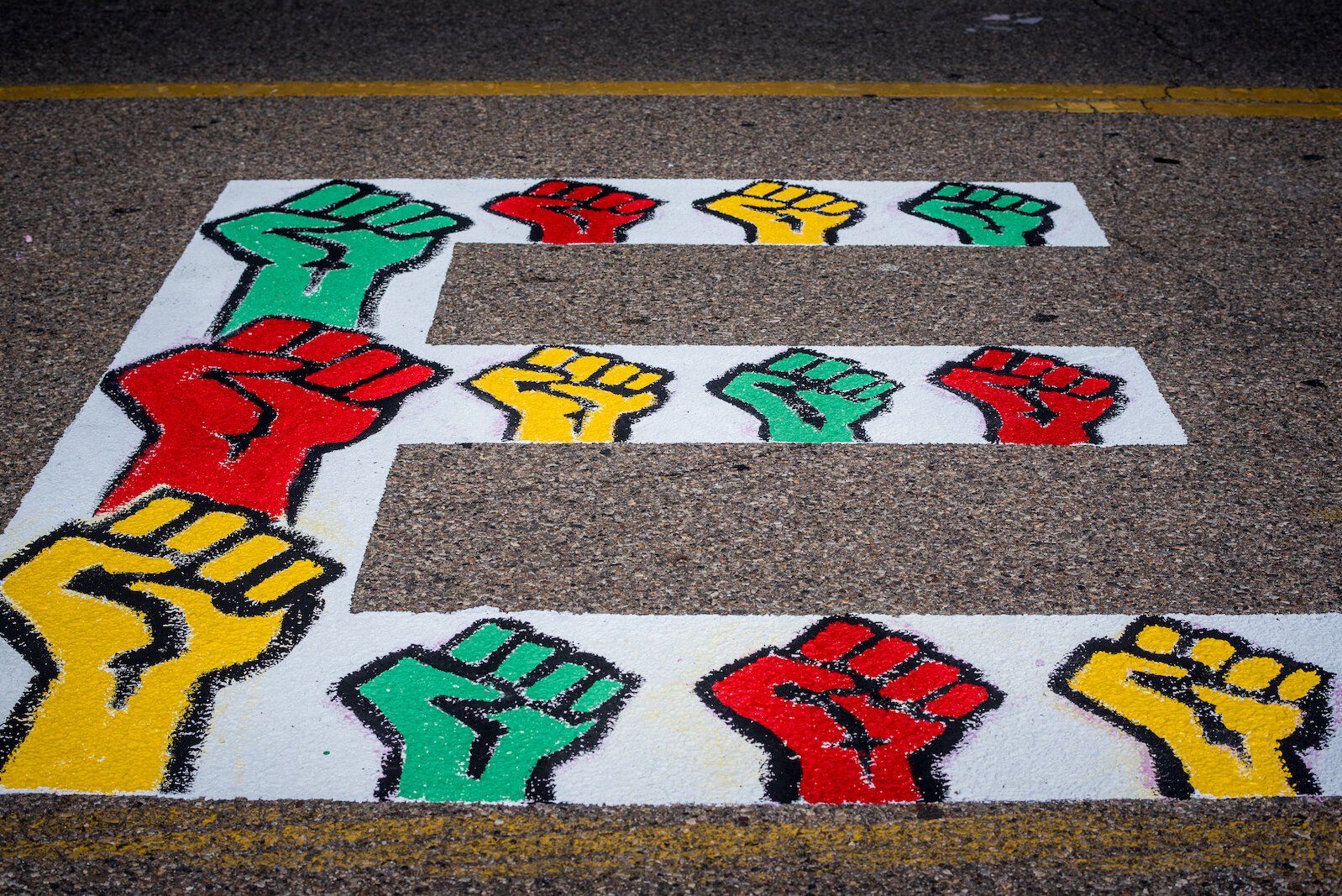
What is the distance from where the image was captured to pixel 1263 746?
254 centimetres

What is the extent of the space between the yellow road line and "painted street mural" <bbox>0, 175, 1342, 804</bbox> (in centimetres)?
217

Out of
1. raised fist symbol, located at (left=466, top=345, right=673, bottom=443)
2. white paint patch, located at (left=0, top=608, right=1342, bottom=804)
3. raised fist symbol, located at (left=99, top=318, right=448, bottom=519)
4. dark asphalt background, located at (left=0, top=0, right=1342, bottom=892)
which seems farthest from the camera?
raised fist symbol, located at (left=466, top=345, right=673, bottom=443)

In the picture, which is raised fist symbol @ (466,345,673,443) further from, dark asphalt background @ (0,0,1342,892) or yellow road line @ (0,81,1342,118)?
yellow road line @ (0,81,1342,118)

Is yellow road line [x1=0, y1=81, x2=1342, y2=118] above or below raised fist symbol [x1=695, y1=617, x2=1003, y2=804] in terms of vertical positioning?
above

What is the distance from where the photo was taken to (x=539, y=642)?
2.75 m

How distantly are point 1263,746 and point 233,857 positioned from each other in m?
2.00

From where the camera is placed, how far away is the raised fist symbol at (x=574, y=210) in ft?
14.8

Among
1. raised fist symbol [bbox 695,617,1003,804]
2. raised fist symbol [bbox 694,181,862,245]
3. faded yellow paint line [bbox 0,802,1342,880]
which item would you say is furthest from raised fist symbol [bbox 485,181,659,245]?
faded yellow paint line [bbox 0,802,1342,880]

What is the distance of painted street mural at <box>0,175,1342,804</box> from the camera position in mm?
2480

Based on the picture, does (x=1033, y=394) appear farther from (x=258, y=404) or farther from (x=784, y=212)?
(x=258, y=404)

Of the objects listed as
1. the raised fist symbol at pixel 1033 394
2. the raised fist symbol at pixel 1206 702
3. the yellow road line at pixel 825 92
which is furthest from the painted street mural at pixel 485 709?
the yellow road line at pixel 825 92

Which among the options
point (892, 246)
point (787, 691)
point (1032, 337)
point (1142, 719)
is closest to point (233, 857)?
point (787, 691)

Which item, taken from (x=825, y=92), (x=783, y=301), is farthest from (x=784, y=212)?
(x=825, y=92)

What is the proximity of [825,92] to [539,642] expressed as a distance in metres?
3.74
